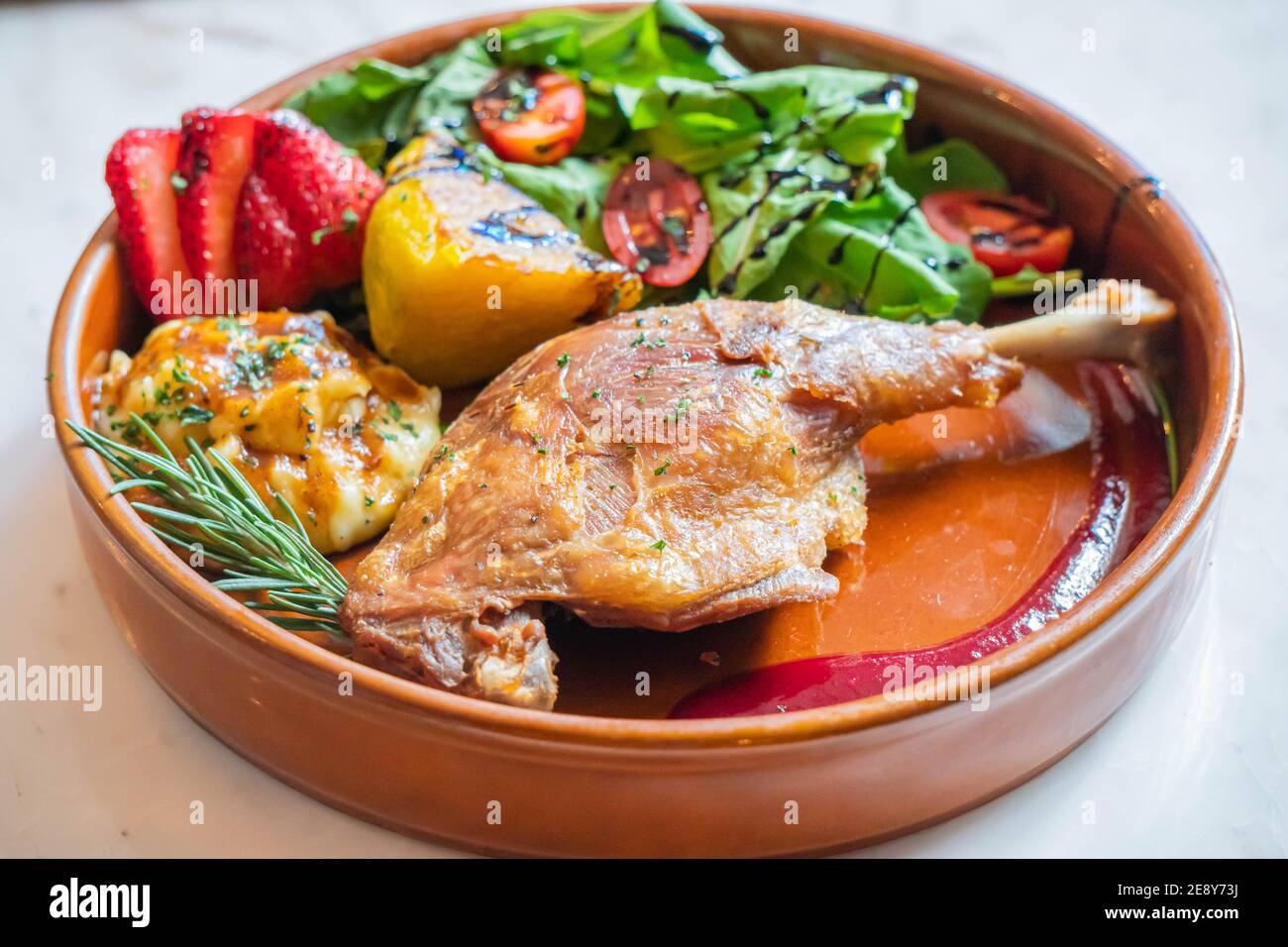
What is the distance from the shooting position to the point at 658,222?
9.70ft

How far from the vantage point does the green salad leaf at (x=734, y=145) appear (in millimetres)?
2920

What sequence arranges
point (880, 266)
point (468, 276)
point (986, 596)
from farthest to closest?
1. point (880, 266)
2. point (468, 276)
3. point (986, 596)

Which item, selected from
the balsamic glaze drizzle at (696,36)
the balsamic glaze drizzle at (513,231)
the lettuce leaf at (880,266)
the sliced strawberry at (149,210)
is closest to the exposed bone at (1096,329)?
the lettuce leaf at (880,266)

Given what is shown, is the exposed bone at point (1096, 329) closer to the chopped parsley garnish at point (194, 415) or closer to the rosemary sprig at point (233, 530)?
the rosemary sprig at point (233, 530)

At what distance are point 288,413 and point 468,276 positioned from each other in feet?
1.37

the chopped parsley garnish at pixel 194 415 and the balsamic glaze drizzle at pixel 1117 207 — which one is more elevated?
the balsamic glaze drizzle at pixel 1117 207

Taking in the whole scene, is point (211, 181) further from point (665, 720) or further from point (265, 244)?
point (665, 720)

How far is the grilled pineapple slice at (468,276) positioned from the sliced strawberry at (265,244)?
0.16m

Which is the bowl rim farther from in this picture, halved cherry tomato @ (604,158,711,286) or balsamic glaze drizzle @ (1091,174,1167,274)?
halved cherry tomato @ (604,158,711,286)

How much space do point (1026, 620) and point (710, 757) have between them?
29.2 inches

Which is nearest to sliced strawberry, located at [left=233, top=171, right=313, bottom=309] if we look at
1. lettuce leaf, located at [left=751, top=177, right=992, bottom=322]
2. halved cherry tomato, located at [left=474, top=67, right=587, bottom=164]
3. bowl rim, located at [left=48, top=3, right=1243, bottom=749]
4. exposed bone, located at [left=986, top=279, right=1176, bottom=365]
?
bowl rim, located at [left=48, top=3, right=1243, bottom=749]

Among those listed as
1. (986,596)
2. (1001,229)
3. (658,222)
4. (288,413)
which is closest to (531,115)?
(658,222)

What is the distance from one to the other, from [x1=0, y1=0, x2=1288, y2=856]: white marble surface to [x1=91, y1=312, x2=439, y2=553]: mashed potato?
399 mm
